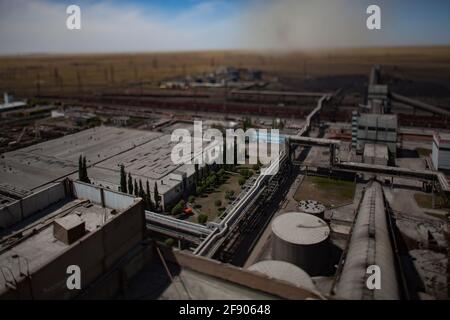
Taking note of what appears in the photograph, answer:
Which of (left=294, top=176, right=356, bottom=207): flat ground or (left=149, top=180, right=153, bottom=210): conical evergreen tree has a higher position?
(left=149, top=180, right=153, bottom=210): conical evergreen tree

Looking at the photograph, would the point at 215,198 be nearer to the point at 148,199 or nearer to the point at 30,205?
the point at 148,199

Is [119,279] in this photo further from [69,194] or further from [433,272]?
[433,272]

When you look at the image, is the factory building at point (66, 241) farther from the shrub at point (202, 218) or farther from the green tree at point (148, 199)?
the shrub at point (202, 218)

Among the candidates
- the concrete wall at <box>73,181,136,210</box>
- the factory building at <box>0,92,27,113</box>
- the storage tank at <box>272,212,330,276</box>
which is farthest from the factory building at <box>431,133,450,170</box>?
the factory building at <box>0,92,27,113</box>

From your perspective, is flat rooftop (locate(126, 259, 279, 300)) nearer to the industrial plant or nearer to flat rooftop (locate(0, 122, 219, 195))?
the industrial plant

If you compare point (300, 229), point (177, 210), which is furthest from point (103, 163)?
point (300, 229)

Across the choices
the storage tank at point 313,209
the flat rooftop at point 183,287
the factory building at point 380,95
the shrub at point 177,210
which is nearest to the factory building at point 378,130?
the factory building at point 380,95
